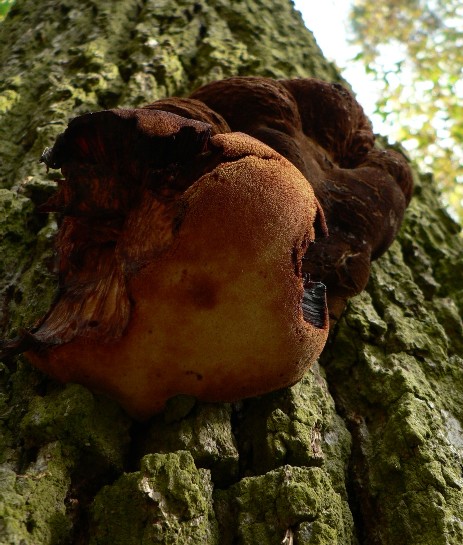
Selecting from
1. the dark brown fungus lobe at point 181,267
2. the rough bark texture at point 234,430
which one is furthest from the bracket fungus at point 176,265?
the rough bark texture at point 234,430

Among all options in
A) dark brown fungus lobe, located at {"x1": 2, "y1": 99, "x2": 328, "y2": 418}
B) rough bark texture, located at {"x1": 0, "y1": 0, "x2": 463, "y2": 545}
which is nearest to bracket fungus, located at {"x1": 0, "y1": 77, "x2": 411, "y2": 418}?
dark brown fungus lobe, located at {"x1": 2, "y1": 99, "x2": 328, "y2": 418}

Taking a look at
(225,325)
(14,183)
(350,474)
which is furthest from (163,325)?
(14,183)

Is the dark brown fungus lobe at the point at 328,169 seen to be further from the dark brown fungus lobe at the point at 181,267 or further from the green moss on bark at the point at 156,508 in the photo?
the green moss on bark at the point at 156,508

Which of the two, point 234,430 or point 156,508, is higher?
point 156,508

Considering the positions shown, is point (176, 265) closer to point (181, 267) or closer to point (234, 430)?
point (181, 267)

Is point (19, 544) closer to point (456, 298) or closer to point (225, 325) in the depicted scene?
point (225, 325)

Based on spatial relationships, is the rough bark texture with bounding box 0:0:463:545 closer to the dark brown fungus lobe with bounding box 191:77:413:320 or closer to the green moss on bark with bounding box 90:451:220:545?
the green moss on bark with bounding box 90:451:220:545

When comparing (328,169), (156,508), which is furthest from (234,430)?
(328,169)
